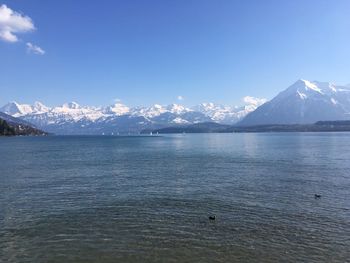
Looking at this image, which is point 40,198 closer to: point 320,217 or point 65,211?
point 65,211

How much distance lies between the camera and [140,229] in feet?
144

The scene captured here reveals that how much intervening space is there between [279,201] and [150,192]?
21.7 meters

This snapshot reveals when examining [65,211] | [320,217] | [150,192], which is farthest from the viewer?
[150,192]

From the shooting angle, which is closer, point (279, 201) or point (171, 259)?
point (171, 259)

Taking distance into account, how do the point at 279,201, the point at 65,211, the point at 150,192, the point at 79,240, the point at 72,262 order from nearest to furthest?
the point at 72,262
the point at 79,240
the point at 65,211
the point at 279,201
the point at 150,192

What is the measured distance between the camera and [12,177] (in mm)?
87062

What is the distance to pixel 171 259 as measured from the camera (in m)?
35.2

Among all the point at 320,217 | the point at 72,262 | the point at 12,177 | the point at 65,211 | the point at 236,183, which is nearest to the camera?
the point at 72,262

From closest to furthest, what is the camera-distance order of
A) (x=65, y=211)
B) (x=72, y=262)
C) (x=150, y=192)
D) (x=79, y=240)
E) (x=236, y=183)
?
(x=72, y=262) → (x=79, y=240) → (x=65, y=211) → (x=150, y=192) → (x=236, y=183)

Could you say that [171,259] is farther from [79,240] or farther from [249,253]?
[79,240]

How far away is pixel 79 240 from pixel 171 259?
35.4 ft

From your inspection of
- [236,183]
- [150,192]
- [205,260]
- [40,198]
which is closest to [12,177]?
[40,198]

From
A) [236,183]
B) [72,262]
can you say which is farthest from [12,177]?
[72,262]

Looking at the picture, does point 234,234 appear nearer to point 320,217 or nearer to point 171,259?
point 171,259
